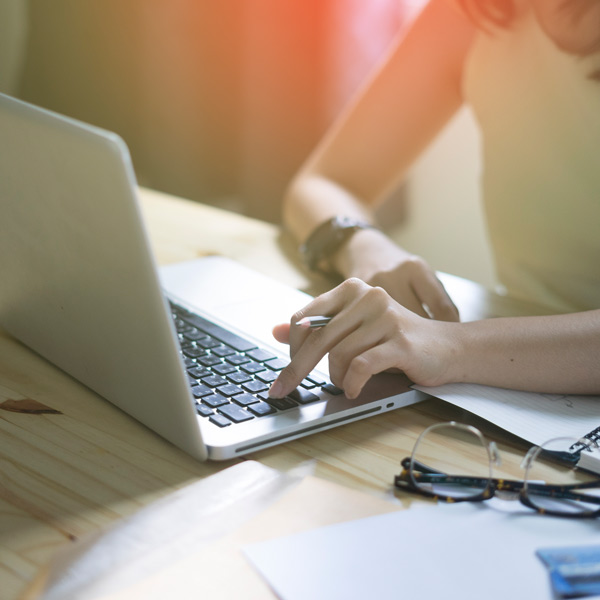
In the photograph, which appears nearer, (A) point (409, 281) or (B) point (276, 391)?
(B) point (276, 391)

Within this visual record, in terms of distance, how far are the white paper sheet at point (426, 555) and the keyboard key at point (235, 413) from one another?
0.50ft

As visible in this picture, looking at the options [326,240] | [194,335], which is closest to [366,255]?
[326,240]

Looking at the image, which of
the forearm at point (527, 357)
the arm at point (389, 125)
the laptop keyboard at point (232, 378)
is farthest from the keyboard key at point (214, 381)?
the arm at point (389, 125)

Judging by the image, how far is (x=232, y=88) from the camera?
2861 millimetres

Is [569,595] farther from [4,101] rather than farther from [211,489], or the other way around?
[4,101]

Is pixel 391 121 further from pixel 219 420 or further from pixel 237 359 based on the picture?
pixel 219 420

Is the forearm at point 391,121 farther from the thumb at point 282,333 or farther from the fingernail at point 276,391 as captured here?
the fingernail at point 276,391

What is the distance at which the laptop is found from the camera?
59cm

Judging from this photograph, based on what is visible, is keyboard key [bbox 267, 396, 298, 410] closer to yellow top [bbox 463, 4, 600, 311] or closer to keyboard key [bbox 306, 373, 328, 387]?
keyboard key [bbox 306, 373, 328, 387]

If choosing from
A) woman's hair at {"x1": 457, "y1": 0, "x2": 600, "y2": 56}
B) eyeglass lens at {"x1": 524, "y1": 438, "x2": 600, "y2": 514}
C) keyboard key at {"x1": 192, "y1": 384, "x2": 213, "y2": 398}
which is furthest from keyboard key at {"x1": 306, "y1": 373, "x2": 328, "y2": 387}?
woman's hair at {"x1": 457, "y1": 0, "x2": 600, "y2": 56}

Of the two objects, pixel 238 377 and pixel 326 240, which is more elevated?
pixel 326 240

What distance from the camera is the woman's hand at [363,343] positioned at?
735 millimetres

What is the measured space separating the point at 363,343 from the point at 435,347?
0.24ft

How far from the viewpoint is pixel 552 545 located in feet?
1.84
